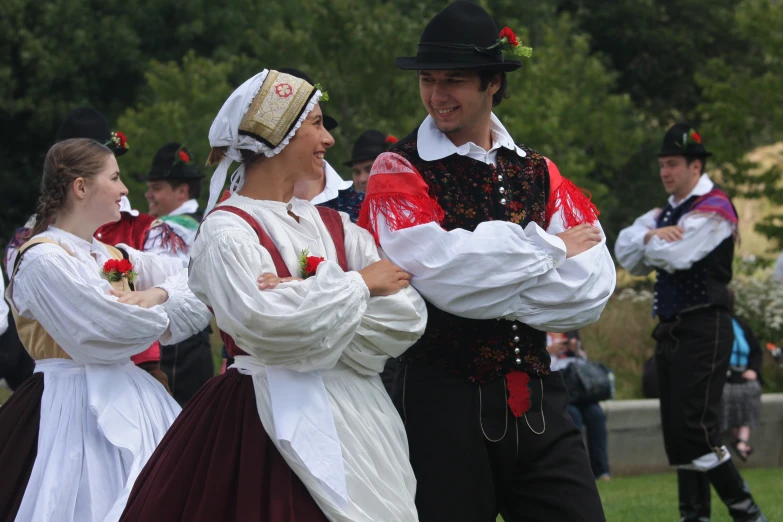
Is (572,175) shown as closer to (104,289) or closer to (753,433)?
(753,433)

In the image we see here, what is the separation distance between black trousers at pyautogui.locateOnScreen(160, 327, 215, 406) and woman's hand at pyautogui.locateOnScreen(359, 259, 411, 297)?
4.03m

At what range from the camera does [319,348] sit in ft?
11.3

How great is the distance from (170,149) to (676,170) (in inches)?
133

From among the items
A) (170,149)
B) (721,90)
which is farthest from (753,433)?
(721,90)

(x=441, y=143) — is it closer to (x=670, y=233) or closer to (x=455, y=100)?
(x=455, y=100)

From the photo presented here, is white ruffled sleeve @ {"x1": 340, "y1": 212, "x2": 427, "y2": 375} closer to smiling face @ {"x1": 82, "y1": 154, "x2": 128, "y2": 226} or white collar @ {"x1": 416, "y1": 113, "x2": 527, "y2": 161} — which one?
white collar @ {"x1": 416, "y1": 113, "x2": 527, "y2": 161}

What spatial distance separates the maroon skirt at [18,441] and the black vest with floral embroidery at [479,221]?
174cm

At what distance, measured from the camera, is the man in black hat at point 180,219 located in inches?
296

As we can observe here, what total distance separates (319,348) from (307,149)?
702 millimetres

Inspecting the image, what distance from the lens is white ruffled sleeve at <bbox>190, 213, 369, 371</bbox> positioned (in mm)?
3369

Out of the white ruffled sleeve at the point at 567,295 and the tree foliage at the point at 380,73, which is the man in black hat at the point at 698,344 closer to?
the white ruffled sleeve at the point at 567,295

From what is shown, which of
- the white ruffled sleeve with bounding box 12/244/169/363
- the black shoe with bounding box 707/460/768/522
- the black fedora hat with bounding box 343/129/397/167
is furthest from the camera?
the black fedora hat with bounding box 343/129/397/167

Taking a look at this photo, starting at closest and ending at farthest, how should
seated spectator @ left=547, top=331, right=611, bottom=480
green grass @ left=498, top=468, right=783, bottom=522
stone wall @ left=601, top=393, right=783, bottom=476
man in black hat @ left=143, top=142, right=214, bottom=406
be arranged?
man in black hat @ left=143, top=142, right=214, bottom=406 → green grass @ left=498, top=468, right=783, bottom=522 → seated spectator @ left=547, top=331, right=611, bottom=480 → stone wall @ left=601, top=393, right=783, bottom=476

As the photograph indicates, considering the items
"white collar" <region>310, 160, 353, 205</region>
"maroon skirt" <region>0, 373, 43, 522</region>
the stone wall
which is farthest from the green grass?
"maroon skirt" <region>0, 373, 43, 522</region>
